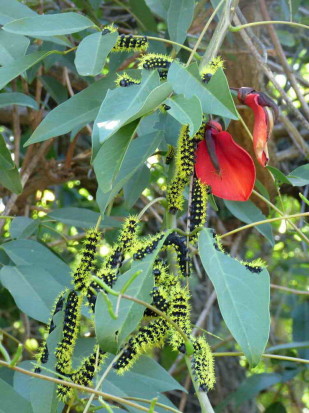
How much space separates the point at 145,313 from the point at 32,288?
9.3 inches

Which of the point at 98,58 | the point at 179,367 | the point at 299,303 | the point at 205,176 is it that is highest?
the point at 98,58

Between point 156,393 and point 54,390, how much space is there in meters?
0.15

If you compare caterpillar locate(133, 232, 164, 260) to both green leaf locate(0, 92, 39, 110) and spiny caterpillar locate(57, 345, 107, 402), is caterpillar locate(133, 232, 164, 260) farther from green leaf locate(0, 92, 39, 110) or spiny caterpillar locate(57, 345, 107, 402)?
green leaf locate(0, 92, 39, 110)

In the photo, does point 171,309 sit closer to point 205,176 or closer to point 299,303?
point 205,176

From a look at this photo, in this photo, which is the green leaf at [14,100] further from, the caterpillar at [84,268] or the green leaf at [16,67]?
the caterpillar at [84,268]

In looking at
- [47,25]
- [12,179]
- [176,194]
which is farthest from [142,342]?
[12,179]

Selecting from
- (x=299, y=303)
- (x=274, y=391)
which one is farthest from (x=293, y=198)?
(x=274, y=391)

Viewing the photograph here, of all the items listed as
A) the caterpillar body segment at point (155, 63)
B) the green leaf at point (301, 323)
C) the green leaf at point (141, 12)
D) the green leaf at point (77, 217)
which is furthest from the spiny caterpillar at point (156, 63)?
the green leaf at point (301, 323)

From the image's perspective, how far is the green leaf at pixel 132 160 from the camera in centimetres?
68

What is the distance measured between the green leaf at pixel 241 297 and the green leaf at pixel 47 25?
29 centimetres

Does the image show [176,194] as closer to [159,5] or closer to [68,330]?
[68,330]

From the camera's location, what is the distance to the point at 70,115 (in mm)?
732

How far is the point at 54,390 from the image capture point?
2.18 ft

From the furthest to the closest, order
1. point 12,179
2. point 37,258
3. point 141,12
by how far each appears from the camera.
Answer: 1. point 141,12
2. point 12,179
3. point 37,258
